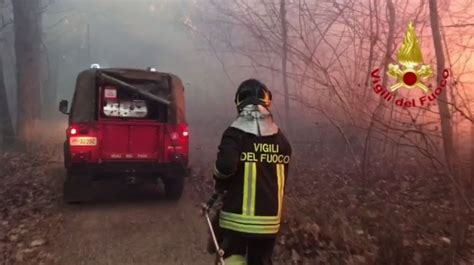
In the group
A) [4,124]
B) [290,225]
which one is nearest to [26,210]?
[290,225]

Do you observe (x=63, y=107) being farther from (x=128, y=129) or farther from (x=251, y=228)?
(x=251, y=228)

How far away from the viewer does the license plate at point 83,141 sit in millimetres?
8430

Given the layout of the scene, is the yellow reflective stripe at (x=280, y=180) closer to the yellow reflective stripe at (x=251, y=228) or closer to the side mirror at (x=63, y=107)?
the yellow reflective stripe at (x=251, y=228)

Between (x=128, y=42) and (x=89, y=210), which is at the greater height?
(x=128, y=42)

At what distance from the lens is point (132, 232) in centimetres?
753

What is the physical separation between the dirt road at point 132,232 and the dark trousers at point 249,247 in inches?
103

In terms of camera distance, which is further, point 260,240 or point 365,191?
point 365,191

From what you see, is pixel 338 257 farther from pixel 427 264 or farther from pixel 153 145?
pixel 153 145

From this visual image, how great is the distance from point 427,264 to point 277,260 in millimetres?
1797

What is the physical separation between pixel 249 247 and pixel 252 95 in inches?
46.9

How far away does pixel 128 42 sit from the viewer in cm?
5784

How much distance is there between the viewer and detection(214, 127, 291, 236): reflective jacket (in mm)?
3689

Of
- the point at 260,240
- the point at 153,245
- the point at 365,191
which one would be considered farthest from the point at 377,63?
the point at 260,240

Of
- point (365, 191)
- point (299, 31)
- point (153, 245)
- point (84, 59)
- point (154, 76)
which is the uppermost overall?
point (84, 59)
